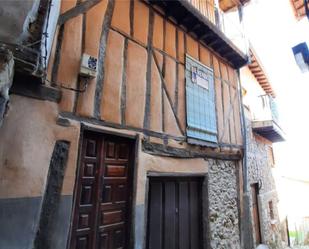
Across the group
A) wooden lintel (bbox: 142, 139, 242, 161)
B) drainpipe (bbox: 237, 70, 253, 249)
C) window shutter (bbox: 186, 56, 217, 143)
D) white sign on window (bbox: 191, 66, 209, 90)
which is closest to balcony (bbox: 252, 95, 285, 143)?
drainpipe (bbox: 237, 70, 253, 249)

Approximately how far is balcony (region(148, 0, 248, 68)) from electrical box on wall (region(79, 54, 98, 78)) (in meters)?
1.91

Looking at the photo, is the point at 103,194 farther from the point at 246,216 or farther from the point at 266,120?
the point at 266,120

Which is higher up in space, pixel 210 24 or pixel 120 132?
pixel 210 24

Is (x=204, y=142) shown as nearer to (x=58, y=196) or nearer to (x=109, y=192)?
(x=109, y=192)

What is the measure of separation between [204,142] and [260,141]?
439 centimetres

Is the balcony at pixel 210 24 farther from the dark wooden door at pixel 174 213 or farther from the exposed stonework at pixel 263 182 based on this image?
the dark wooden door at pixel 174 213

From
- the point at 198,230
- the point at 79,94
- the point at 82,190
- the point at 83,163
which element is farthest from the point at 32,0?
the point at 198,230

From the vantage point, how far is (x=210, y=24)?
4.73 m

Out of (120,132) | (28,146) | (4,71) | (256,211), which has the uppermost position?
(4,71)

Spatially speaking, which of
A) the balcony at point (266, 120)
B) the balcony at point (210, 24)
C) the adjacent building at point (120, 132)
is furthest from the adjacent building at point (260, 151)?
the adjacent building at point (120, 132)

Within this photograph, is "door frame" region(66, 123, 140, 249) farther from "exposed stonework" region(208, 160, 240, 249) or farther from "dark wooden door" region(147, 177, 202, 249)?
"exposed stonework" region(208, 160, 240, 249)

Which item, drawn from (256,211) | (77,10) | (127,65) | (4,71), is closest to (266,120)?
(256,211)

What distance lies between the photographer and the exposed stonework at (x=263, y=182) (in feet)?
21.6

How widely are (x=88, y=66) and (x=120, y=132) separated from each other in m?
0.94
